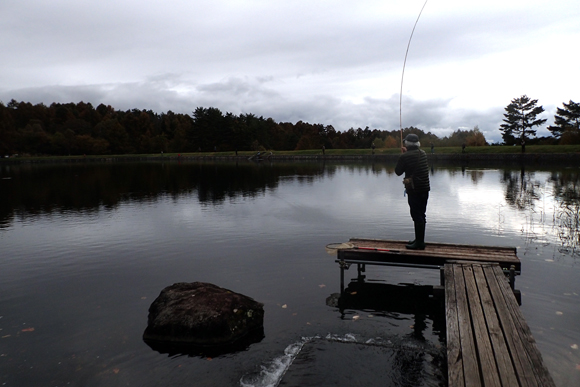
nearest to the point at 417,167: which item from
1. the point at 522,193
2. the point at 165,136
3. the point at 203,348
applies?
the point at 203,348

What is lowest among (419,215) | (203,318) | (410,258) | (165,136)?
(203,318)

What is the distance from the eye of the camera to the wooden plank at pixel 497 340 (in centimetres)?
452

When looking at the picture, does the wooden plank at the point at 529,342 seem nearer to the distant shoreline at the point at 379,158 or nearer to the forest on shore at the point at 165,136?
the distant shoreline at the point at 379,158

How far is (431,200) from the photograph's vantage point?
77.7 feet

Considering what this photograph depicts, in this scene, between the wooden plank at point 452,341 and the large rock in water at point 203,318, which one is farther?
the large rock in water at point 203,318

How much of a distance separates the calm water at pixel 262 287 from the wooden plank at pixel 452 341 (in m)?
1.00

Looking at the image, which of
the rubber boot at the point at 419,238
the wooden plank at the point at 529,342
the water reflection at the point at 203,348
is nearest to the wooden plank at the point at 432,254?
the rubber boot at the point at 419,238

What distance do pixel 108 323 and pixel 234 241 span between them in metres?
6.80

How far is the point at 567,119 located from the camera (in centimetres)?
7581

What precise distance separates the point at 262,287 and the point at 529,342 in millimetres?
6237

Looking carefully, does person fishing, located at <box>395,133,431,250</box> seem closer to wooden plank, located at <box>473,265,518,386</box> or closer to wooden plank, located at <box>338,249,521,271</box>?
wooden plank, located at <box>338,249,521,271</box>

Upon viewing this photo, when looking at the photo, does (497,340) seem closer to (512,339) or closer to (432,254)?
(512,339)

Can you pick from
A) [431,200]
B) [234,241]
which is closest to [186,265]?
[234,241]

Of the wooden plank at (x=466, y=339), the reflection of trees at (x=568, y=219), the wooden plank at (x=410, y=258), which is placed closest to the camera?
the wooden plank at (x=466, y=339)
